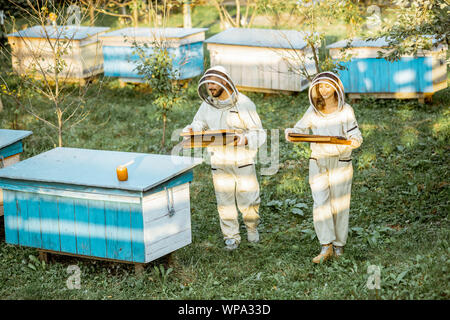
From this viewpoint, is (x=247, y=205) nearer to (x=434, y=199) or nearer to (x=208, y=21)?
(x=434, y=199)

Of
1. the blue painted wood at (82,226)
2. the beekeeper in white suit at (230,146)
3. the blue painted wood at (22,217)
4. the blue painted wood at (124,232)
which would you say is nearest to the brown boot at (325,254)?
the beekeeper in white suit at (230,146)

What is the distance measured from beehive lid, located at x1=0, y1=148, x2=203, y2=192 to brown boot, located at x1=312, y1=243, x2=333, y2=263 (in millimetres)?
1311

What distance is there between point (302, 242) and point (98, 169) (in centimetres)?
209

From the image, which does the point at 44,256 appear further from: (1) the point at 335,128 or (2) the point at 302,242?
(1) the point at 335,128

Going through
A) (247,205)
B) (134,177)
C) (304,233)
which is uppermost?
(134,177)

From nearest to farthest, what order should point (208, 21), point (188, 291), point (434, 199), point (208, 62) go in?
1. point (188, 291)
2. point (434, 199)
3. point (208, 62)
4. point (208, 21)

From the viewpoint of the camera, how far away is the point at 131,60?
11.3 metres

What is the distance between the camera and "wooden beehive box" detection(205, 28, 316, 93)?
1042 cm

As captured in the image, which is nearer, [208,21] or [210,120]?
[210,120]

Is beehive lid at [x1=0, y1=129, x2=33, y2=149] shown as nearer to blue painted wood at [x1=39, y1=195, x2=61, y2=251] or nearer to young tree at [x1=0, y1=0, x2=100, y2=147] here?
young tree at [x1=0, y1=0, x2=100, y2=147]

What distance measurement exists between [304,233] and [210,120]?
1537 millimetres

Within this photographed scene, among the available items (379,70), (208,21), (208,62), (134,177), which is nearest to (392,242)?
(134,177)

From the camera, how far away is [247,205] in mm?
5574

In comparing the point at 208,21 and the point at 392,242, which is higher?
the point at 208,21
